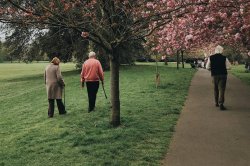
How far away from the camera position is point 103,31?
12102 mm

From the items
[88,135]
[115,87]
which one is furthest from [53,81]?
[88,135]

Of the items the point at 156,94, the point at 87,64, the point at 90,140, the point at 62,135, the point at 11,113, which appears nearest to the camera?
the point at 90,140

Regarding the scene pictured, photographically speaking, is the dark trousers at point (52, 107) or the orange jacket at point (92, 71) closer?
the dark trousers at point (52, 107)

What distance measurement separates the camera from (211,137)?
1048 cm

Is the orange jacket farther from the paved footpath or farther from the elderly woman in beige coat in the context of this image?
the paved footpath

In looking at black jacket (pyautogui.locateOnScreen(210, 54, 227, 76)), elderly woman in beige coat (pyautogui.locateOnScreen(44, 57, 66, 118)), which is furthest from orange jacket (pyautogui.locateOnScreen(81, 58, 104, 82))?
black jacket (pyautogui.locateOnScreen(210, 54, 227, 76))

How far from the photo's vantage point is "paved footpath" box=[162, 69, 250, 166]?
852cm

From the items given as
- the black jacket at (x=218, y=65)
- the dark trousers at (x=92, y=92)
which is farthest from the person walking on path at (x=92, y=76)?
the black jacket at (x=218, y=65)

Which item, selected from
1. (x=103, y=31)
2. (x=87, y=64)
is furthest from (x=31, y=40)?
(x=103, y=31)

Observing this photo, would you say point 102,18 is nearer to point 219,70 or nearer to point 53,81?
point 53,81

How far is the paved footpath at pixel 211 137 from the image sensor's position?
28.0 ft

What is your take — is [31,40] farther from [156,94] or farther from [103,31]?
[103,31]

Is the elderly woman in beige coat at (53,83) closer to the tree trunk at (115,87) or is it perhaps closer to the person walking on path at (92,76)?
the person walking on path at (92,76)

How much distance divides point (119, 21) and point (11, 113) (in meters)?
6.70
